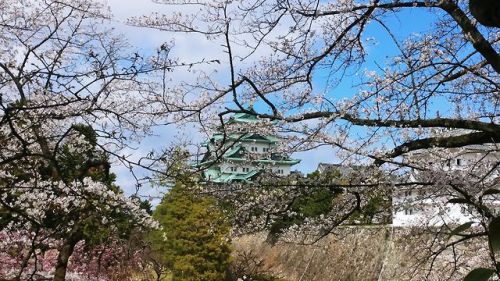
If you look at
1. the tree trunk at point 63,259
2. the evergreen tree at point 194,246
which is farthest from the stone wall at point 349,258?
the tree trunk at point 63,259

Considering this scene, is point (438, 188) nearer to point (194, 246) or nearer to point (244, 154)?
point (244, 154)

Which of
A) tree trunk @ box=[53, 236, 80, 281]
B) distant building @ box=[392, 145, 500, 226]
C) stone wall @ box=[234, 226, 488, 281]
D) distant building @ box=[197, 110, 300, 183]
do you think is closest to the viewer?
distant building @ box=[392, 145, 500, 226]

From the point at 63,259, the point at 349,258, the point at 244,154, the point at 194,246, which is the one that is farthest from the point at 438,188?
the point at 194,246

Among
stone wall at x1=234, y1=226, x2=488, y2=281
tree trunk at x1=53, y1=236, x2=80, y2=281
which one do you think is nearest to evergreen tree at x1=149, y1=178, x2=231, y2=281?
stone wall at x1=234, y1=226, x2=488, y2=281

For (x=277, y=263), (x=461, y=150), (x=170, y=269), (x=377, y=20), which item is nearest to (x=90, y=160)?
(x=377, y=20)

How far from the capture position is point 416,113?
3521 mm

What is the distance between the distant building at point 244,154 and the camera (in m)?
4.13

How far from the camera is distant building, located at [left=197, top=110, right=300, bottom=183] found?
413 cm

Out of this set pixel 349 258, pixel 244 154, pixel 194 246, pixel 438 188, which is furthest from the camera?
pixel 194 246

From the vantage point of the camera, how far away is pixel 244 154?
196 inches

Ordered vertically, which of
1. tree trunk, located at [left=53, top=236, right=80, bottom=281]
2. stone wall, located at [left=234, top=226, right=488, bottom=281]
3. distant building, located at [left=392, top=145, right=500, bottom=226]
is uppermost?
stone wall, located at [left=234, top=226, right=488, bottom=281]

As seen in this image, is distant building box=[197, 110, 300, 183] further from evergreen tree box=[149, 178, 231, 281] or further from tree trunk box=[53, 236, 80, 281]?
evergreen tree box=[149, 178, 231, 281]

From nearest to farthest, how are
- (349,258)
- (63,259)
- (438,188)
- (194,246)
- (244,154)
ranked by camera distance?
(438,188), (63,259), (244,154), (349,258), (194,246)

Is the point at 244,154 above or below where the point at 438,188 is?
above
